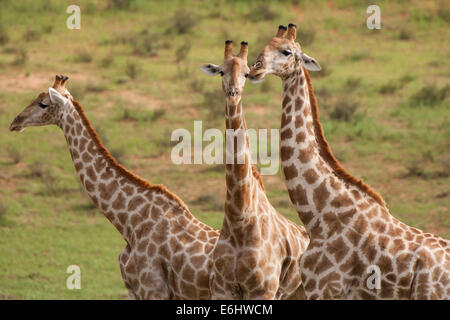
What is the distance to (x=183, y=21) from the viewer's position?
89.4ft

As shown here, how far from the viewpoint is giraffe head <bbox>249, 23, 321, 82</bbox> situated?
28.6 ft

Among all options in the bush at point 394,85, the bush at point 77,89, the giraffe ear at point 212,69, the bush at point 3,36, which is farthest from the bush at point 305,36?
the giraffe ear at point 212,69

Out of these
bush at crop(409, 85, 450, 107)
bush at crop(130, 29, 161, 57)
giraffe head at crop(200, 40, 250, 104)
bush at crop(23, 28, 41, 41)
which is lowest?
bush at crop(409, 85, 450, 107)

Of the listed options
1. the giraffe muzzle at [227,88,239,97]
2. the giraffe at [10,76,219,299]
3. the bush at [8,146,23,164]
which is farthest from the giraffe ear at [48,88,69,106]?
the bush at [8,146,23,164]

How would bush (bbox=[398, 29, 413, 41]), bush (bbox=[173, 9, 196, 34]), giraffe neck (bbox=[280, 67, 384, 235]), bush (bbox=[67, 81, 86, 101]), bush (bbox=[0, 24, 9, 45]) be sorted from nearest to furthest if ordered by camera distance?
1. giraffe neck (bbox=[280, 67, 384, 235])
2. bush (bbox=[67, 81, 86, 101])
3. bush (bbox=[0, 24, 9, 45])
4. bush (bbox=[398, 29, 413, 41])
5. bush (bbox=[173, 9, 196, 34])

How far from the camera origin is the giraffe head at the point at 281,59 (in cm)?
871

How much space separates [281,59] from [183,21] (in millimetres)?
18670

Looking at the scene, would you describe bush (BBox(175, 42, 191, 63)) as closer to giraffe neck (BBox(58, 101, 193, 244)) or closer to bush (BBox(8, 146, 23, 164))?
bush (BBox(8, 146, 23, 164))

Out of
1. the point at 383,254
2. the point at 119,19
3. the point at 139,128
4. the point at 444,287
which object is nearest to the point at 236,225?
the point at 383,254

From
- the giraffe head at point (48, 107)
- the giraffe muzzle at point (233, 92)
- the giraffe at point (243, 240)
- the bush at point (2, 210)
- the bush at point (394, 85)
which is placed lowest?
the bush at point (2, 210)

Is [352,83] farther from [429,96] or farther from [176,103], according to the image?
[176,103]

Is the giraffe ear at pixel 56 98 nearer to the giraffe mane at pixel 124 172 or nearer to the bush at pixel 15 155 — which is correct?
the giraffe mane at pixel 124 172

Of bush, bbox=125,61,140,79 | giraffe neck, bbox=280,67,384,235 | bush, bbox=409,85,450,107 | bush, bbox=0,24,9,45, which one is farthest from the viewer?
bush, bbox=0,24,9,45

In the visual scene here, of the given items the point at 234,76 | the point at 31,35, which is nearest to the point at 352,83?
the point at 31,35
